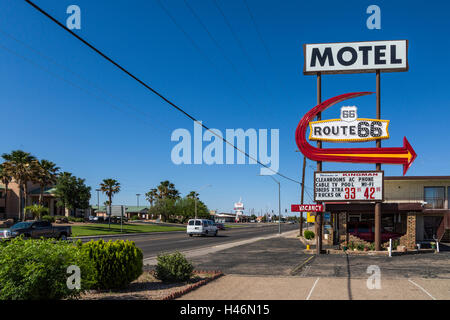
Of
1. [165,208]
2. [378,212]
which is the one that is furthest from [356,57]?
[165,208]

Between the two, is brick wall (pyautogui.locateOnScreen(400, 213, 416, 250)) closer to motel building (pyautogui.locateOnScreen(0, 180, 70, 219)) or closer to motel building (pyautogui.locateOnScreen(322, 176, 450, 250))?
motel building (pyautogui.locateOnScreen(322, 176, 450, 250))

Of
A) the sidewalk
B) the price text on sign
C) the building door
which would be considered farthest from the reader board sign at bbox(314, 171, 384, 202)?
the building door

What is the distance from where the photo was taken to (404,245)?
28094 mm

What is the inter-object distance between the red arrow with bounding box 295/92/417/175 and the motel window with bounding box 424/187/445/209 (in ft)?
Result: 35.4

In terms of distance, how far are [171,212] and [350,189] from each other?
87.2 meters

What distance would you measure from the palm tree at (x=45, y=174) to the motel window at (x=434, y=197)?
55985 mm

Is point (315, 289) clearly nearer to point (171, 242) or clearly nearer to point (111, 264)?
point (111, 264)

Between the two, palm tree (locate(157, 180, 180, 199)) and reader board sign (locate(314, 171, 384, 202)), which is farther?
palm tree (locate(157, 180, 180, 199))

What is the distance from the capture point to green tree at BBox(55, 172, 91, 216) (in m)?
72.1

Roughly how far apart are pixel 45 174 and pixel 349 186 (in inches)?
2192

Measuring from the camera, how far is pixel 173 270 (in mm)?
13109

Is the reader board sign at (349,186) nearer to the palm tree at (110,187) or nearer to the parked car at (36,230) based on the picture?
the parked car at (36,230)
